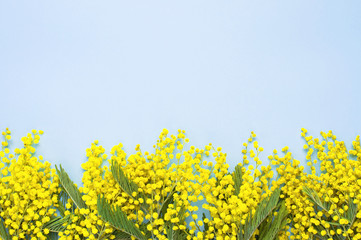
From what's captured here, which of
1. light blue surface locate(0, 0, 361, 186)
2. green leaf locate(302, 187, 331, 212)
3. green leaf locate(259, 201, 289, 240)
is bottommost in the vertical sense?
green leaf locate(259, 201, 289, 240)

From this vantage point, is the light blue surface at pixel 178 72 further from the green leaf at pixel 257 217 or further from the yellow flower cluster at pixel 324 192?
the green leaf at pixel 257 217

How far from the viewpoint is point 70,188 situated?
2.51m

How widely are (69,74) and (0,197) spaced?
3.21 feet

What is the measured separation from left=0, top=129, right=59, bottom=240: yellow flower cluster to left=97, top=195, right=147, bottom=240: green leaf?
400mm

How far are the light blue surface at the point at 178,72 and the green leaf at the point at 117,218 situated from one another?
546 mm

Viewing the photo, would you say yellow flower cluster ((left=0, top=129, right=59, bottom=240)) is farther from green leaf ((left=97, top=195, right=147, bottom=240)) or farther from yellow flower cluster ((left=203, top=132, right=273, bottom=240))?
yellow flower cluster ((left=203, top=132, right=273, bottom=240))


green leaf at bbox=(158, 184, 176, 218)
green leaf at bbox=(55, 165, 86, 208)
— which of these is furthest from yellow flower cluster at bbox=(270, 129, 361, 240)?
green leaf at bbox=(55, 165, 86, 208)

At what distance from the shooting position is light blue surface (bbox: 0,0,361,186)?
9.07ft

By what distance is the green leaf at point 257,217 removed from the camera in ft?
7.11

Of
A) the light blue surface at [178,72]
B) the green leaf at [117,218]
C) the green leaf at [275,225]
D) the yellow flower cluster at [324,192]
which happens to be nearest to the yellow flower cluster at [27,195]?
the light blue surface at [178,72]

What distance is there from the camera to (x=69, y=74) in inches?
115

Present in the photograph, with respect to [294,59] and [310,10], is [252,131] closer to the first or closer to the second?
[294,59]

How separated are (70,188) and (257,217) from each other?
1.18 meters

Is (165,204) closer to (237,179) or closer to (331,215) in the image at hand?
(237,179)
